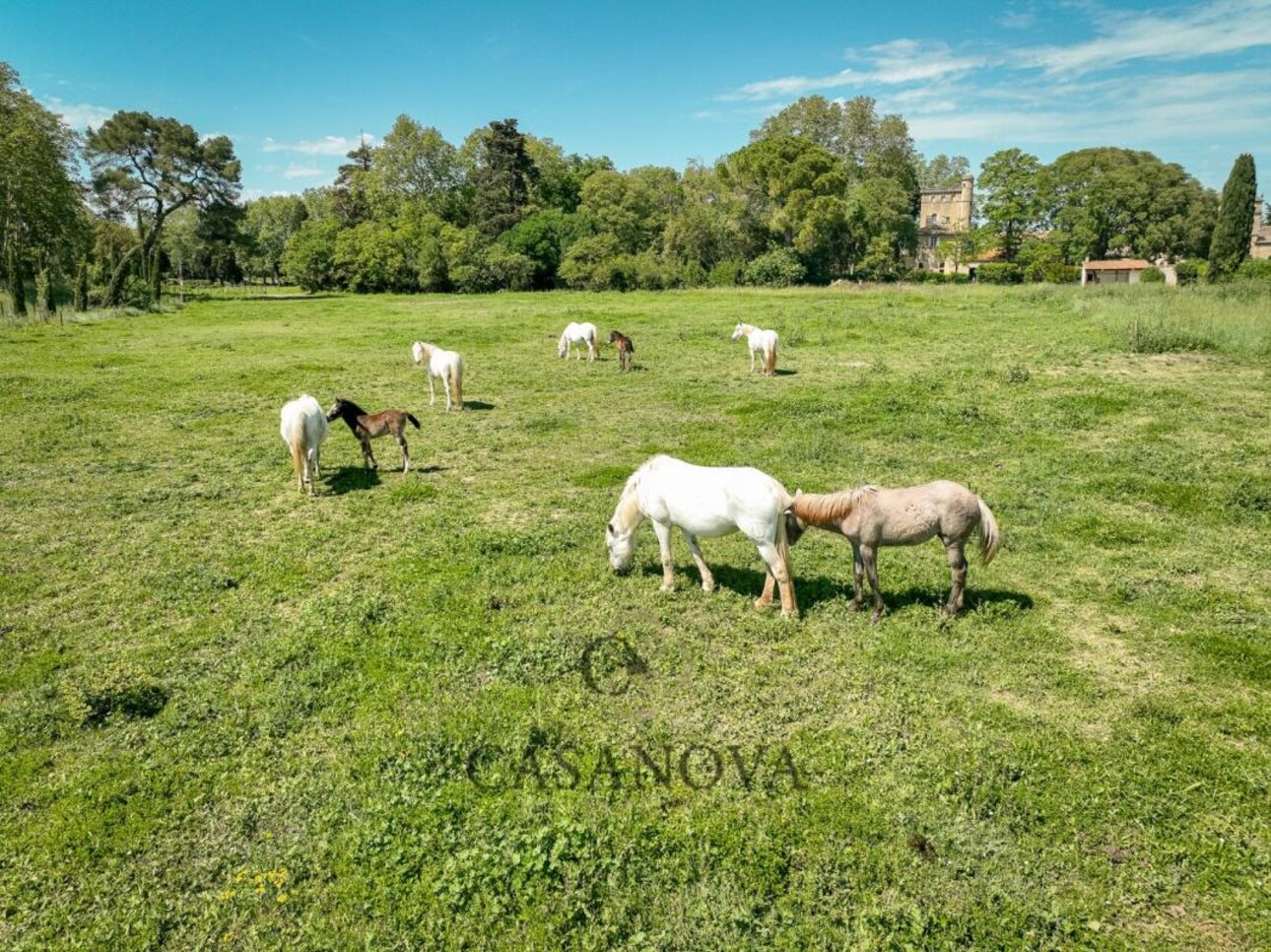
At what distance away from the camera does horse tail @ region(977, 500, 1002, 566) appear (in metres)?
7.13

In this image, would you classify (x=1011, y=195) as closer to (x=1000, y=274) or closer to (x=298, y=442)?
(x=1000, y=274)

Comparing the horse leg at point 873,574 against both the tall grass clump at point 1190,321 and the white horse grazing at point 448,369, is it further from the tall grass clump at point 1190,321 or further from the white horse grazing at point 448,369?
the tall grass clump at point 1190,321

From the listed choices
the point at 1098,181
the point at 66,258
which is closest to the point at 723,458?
the point at 66,258

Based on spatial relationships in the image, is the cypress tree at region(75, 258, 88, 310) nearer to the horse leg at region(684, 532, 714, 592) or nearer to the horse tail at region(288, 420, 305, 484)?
the horse tail at region(288, 420, 305, 484)

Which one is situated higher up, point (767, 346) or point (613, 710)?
point (767, 346)

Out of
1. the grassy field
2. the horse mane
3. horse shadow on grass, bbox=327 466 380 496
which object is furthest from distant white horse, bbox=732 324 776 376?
the horse mane

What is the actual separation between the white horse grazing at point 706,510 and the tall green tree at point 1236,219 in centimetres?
6544

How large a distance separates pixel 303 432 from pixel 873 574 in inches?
359

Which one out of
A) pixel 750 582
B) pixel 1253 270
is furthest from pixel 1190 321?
pixel 1253 270

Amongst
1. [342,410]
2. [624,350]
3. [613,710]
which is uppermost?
[624,350]

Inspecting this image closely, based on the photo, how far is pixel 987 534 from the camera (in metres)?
7.18

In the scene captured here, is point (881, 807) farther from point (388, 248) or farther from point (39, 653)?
point (388, 248)

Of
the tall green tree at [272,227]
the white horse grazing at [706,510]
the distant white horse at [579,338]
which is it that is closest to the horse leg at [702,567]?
the white horse grazing at [706,510]

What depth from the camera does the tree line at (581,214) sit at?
170ft
